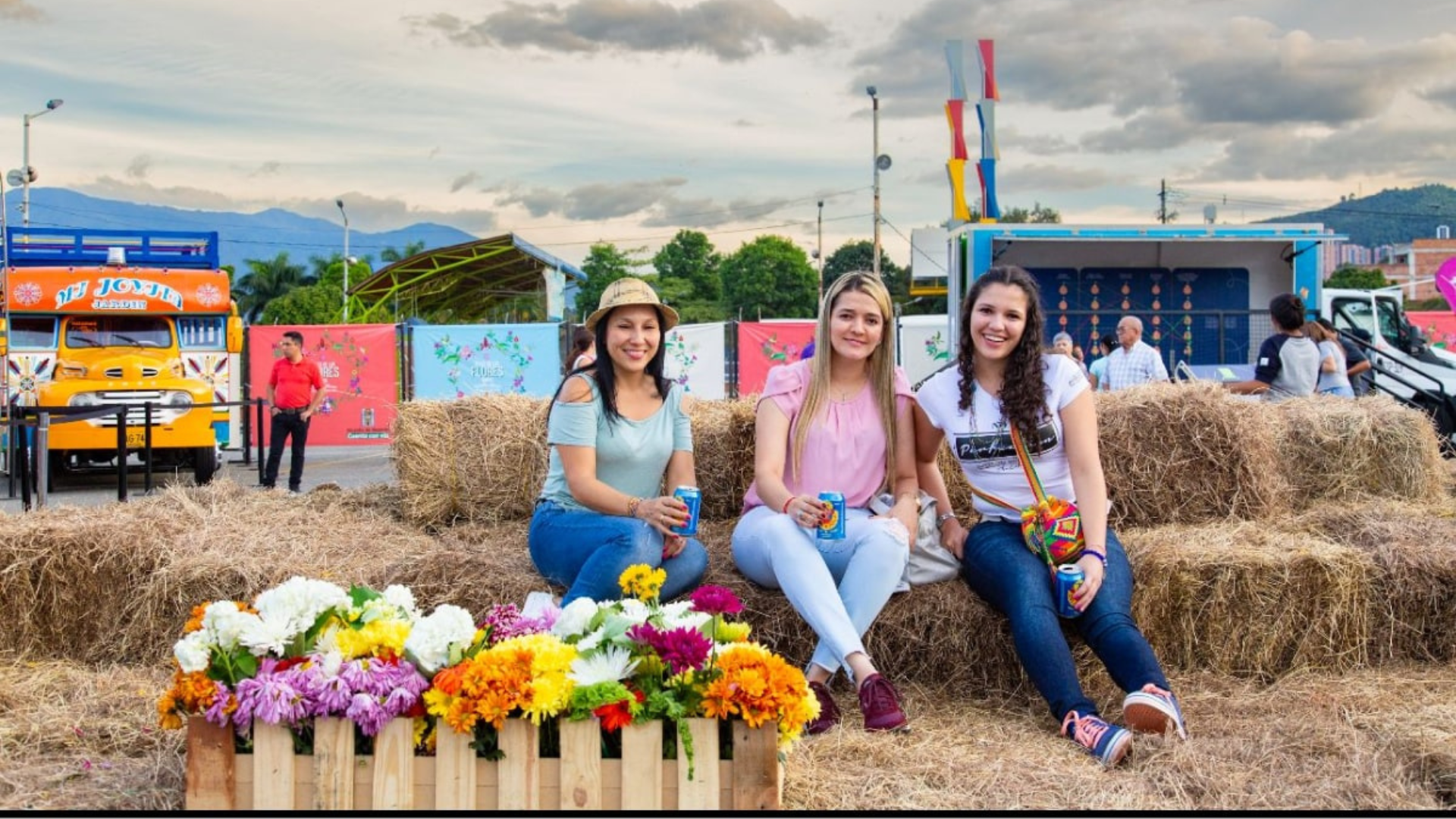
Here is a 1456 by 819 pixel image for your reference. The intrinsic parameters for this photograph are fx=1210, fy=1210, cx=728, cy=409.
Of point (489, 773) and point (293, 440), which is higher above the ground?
point (293, 440)

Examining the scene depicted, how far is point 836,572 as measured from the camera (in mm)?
3863

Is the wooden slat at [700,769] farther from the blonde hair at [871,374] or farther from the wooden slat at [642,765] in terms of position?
the blonde hair at [871,374]

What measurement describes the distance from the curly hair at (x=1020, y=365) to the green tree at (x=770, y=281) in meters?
67.7

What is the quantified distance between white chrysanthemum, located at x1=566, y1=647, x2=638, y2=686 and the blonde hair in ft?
4.75

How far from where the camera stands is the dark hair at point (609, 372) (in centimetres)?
405

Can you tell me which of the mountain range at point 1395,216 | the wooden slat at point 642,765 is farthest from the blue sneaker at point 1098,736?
the mountain range at point 1395,216

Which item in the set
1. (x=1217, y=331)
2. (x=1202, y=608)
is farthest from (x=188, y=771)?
(x=1217, y=331)

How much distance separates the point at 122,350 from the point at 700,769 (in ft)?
38.9

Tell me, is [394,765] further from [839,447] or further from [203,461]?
[203,461]

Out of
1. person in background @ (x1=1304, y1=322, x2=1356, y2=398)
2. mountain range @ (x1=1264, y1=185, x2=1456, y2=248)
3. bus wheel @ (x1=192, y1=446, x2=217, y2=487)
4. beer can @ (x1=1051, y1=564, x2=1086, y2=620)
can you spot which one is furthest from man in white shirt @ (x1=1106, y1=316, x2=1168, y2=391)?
mountain range @ (x1=1264, y1=185, x2=1456, y2=248)

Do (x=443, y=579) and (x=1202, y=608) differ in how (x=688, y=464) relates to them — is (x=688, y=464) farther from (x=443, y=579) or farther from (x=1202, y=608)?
(x=1202, y=608)

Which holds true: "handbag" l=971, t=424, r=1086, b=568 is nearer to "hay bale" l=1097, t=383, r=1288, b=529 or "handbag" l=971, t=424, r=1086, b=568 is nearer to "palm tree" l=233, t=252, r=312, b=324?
"hay bale" l=1097, t=383, r=1288, b=529

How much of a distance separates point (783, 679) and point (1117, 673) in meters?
1.37

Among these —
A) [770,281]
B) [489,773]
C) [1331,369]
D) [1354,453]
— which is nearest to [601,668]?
[489,773]
